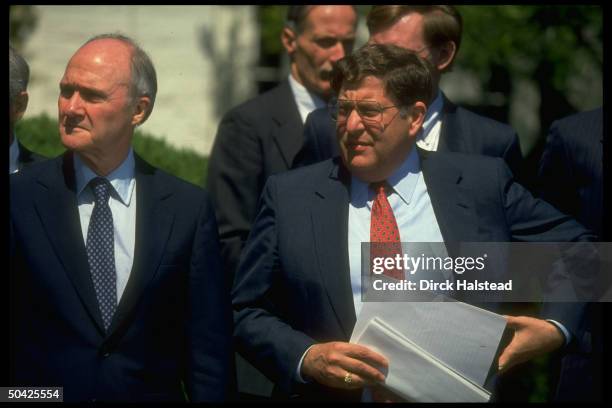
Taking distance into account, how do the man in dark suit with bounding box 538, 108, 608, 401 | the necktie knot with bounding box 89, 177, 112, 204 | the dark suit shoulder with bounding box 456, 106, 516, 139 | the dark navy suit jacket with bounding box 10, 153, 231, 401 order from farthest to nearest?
1. the dark suit shoulder with bounding box 456, 106, 516, 139
2. the man in dark suit with bounding box 538, 108, 608, 401
3. the necktie knot with bounding box 89, 177, 112, 204
4. the dark navy suit jacket with bounding box 10, 153, 231, 401

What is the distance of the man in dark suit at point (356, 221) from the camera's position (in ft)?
11.5

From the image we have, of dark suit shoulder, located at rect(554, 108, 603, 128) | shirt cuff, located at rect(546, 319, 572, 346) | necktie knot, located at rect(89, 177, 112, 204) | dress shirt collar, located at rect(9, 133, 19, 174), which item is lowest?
shirt cuff, located at rect(546, 319, 572, 346)

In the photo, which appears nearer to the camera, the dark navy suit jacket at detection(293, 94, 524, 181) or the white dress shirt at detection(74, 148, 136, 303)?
the white dress shirt at detection(74, 148, 136, 303)

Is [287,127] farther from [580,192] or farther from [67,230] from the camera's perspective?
[67,230]

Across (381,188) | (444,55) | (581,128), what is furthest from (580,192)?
(381,188)

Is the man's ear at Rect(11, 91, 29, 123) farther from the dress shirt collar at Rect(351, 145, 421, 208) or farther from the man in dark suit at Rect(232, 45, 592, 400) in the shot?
the dress shirt collar at Rect(351, 145, 421, 208)

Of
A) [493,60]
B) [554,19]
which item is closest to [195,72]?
[493,60]

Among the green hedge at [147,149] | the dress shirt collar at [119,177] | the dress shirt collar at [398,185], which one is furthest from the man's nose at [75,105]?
the dress shirt collar at [398,185]

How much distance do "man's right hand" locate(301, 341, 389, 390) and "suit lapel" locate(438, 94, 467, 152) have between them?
3.80ft

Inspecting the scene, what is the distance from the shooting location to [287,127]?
4.71 meters

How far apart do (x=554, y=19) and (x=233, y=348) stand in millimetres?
4098

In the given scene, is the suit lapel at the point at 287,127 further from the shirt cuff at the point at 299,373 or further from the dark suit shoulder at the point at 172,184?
the shirt cuff at the point at 299,373

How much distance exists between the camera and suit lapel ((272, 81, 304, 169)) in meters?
4.61

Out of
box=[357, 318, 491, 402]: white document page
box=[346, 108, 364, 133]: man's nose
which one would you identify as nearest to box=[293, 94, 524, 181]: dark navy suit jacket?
box=[346, 108, 364, 133]: man's nose
